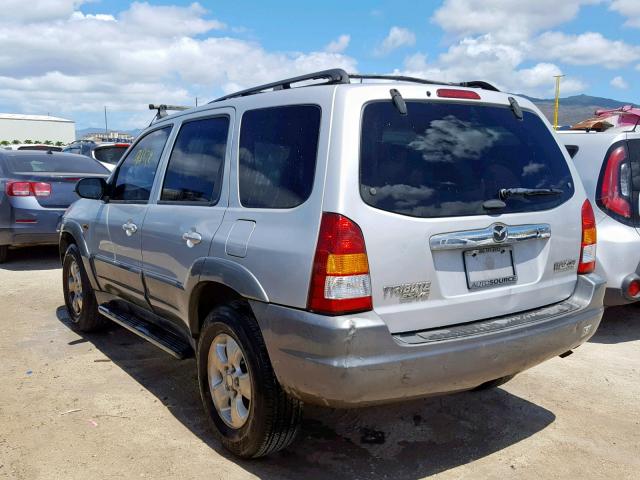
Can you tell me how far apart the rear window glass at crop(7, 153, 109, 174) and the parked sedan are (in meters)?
0.01

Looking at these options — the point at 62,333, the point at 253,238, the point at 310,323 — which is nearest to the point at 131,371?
the point at 62,333

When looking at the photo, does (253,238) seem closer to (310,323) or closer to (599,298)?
(310,323)

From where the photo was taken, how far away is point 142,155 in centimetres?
455

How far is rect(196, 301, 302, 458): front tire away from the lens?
2.95m

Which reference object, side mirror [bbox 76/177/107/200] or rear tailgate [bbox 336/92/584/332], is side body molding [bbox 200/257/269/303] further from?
side mirror [bbox 76/177/107/200]

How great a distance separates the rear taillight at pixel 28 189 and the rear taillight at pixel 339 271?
6.94 meters

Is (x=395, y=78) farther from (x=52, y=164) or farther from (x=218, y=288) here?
(x=52, y=164)

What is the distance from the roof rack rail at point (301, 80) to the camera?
9.93ft

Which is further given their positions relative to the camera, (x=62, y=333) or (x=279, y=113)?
(x=62, y=333)

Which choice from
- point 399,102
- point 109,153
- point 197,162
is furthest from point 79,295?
point 109,153

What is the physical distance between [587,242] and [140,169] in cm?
304

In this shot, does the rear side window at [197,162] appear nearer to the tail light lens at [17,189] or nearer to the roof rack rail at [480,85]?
the roof rack rail at [480,85]

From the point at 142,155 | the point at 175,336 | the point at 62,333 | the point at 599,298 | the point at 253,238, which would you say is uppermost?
the point at 142,155

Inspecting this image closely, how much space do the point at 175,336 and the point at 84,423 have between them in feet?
2.40
